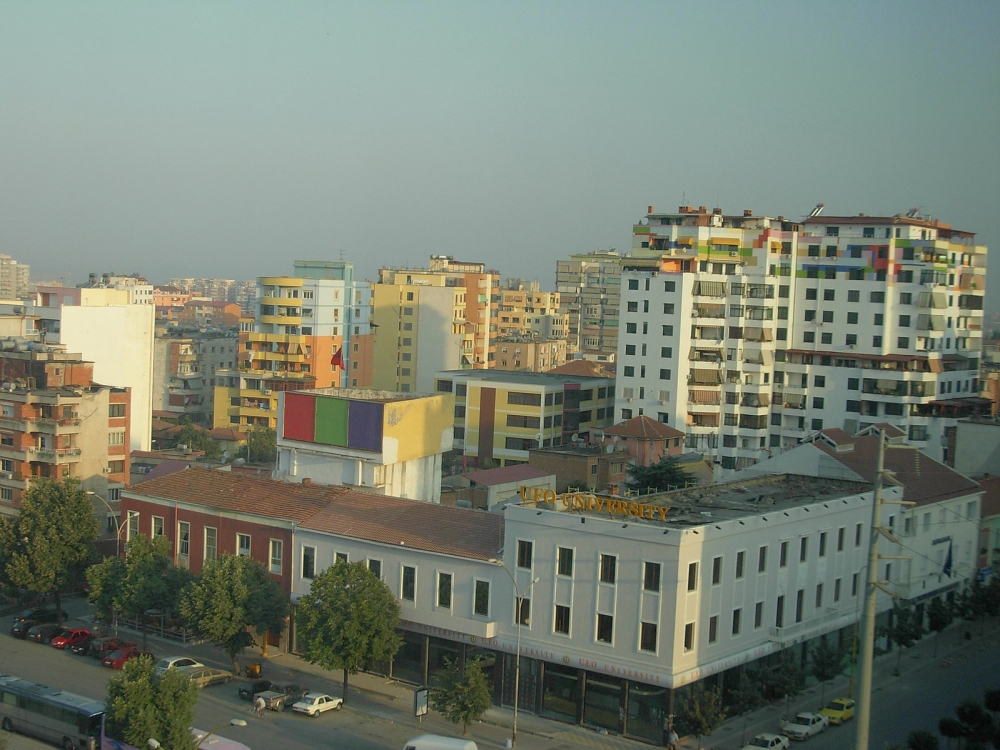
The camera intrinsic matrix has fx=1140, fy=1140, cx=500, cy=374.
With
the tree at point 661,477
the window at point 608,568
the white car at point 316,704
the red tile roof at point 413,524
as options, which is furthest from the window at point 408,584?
the tree at point 661,477

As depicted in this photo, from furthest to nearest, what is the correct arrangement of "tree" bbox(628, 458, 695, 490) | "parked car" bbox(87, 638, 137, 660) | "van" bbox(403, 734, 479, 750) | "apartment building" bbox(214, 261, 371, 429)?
"apartment building" bbox(214, 261, 371, 429)
"tree" bbox(628, 458, 695, 490)
"parked car" bbox(87, 638, 137, 660)
"van" bbox(403, 734, 479, 750)

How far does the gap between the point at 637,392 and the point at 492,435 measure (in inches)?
348

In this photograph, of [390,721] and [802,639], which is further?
[802,639]

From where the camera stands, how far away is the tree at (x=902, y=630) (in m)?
35.1

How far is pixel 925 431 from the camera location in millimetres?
64125

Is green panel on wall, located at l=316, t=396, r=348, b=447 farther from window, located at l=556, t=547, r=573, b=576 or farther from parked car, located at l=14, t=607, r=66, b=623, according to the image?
window, located at l=556, t=547, r=573, b=576

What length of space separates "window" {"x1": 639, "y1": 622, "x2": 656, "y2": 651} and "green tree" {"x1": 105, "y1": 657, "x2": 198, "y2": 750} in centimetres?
1054

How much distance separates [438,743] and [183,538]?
1541 centimetres

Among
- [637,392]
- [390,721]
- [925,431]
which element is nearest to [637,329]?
[637,392]

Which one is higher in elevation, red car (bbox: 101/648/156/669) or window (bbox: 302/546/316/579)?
window (bbox: 302/546/316/579)

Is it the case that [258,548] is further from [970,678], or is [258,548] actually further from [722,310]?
[722,310]

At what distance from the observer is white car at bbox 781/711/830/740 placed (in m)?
28.6

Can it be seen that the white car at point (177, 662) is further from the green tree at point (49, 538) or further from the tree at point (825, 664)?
the tree at point (825, 664)

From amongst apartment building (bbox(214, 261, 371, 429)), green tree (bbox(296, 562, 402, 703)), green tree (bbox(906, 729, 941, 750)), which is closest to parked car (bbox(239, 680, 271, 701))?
green tree (bbox(296, 562, 402, 703))
